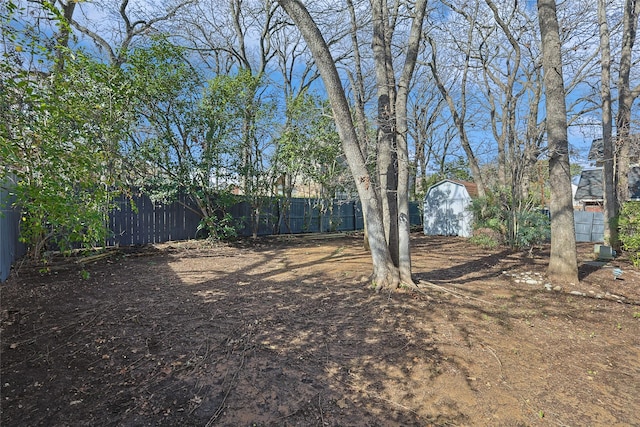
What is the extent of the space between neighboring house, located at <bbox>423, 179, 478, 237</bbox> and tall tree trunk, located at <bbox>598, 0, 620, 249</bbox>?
4727 millimetres

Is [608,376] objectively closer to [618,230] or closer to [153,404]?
[153,404]

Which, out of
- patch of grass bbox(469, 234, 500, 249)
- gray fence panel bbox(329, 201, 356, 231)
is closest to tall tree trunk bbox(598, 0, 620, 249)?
patch of grass bbox(469, 234, 500, 249)

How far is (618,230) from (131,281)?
32.6 feet

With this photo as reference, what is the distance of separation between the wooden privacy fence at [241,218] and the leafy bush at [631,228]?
19.1 feet

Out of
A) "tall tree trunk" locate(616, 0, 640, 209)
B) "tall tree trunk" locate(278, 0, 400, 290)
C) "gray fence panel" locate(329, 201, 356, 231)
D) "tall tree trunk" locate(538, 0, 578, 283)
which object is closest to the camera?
"tall tree trunk" locate(278, 0, 400, 290)

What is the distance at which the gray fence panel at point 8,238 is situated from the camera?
437cm

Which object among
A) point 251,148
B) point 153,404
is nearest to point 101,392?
point 153,404

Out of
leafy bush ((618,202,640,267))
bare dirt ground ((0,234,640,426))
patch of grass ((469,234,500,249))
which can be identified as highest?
leafy bush ((618,202,640,267))

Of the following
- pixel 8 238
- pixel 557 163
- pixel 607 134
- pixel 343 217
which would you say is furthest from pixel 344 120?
pixel 343 217

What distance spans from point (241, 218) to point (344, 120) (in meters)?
6.71

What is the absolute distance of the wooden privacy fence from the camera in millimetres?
8250

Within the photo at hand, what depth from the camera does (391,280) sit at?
13.9 feet

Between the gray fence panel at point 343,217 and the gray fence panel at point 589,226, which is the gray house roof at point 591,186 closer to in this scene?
the gray fence panel at point 589,226

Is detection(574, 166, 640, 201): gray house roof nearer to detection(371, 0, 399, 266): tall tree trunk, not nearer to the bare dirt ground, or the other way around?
the bare dirt ground
